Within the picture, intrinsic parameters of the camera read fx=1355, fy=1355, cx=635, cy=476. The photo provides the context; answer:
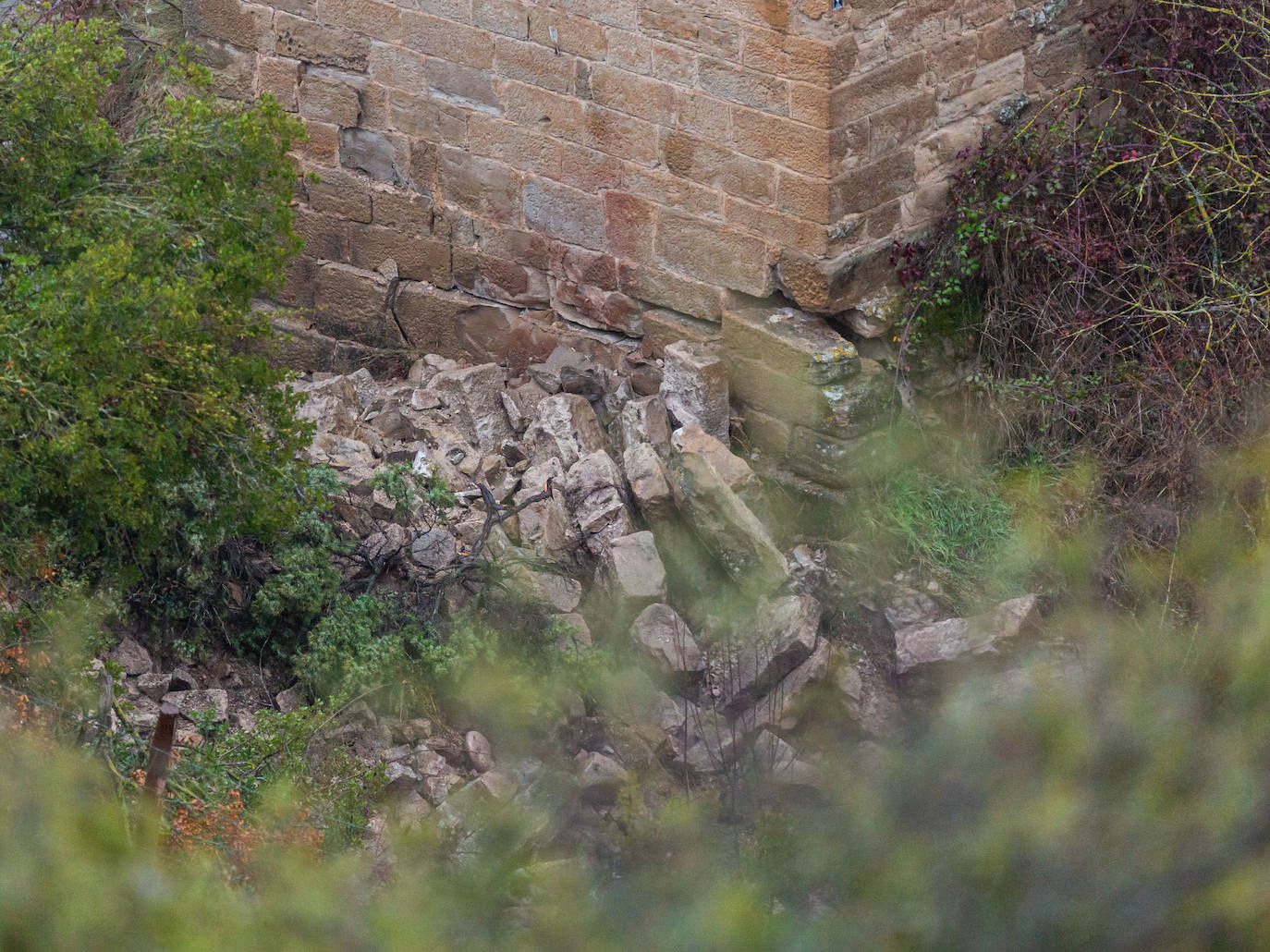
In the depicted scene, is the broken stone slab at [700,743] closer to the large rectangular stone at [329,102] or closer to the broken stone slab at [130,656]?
the broken stone slab at [130,656]

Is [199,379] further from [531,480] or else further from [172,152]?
[531,480]

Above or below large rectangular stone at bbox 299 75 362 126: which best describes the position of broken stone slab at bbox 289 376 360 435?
below

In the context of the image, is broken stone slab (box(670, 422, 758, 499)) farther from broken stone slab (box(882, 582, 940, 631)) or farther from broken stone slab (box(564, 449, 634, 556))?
broken stone slab (box(882, 582, 940, 631))

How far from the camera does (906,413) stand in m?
5.38

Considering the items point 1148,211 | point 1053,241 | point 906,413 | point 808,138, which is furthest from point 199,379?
point 1148,211

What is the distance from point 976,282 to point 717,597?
5.51 ft

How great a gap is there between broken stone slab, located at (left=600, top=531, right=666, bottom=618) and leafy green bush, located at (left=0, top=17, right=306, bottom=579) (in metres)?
1.16

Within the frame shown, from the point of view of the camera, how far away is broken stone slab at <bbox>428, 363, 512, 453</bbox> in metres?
5.77

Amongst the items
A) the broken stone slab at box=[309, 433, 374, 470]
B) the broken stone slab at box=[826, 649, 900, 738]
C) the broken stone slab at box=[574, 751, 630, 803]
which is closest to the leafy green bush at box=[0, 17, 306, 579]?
the broken stone slab at box=[309, 433, 374, 470]

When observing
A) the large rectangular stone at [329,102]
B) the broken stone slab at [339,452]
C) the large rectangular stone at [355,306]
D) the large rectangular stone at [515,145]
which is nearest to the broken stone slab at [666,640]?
the broken stone slab at [339,452]

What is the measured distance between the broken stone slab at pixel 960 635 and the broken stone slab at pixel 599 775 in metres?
1.07

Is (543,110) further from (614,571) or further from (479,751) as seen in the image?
(479,751)

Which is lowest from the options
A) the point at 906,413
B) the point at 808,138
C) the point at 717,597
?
the point at 717,597

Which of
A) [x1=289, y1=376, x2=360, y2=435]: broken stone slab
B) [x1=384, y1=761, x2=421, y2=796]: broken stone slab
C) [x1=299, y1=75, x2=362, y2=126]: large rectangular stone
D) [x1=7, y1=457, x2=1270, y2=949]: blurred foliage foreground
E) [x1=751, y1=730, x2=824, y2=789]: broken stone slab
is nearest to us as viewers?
[x1=7, y1=457, x2=1270, y2=949]: blurred foliage foreground
